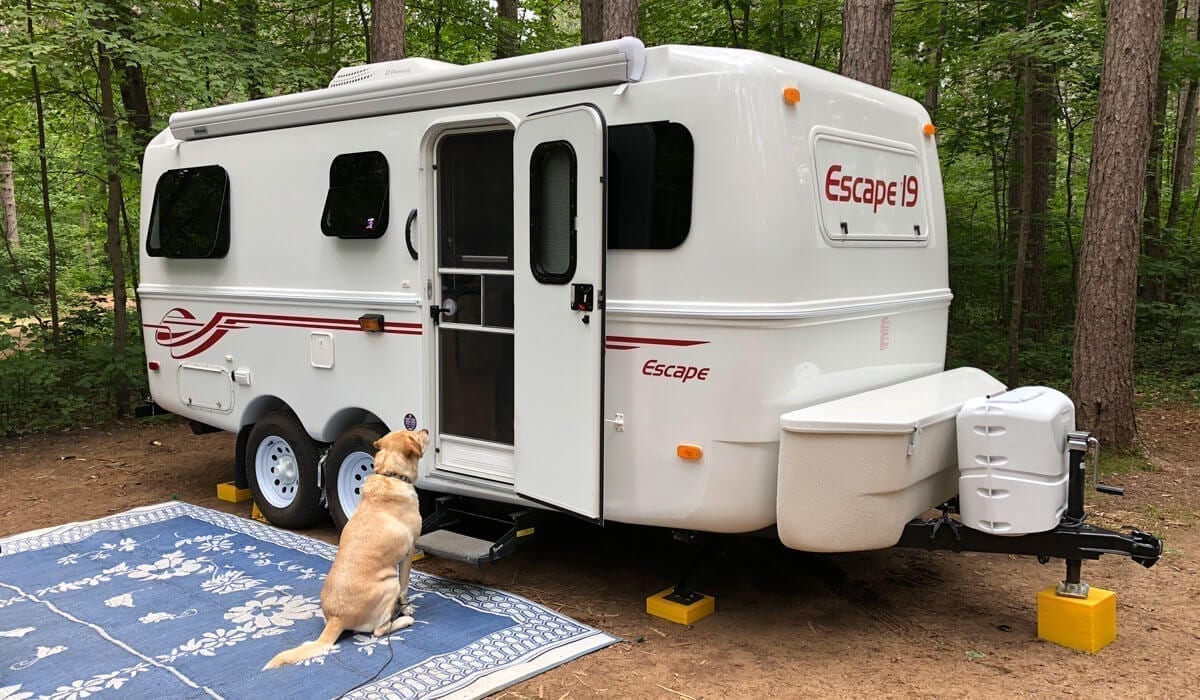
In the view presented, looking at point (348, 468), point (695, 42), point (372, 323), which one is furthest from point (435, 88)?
point (695, 42)

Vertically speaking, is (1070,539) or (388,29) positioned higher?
(388,29)

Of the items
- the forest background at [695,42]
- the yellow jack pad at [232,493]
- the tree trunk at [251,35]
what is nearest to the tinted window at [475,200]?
the yellow jack pad at [232,493]

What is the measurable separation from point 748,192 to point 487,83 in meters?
1.68

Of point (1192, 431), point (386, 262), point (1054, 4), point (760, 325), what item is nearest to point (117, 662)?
point (386, 262)

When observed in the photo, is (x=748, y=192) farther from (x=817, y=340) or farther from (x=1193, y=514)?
(x=1193, y=514)

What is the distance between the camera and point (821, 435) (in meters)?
4.11

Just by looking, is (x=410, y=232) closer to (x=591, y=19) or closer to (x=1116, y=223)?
(x=1116, y=223)

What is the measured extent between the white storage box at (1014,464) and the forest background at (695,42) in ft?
12.4

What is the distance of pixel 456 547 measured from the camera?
5074 mm

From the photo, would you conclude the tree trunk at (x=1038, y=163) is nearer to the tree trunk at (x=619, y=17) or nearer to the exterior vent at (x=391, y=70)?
the tree trunk at (x=619, y=17)

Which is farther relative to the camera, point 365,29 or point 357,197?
point 365,29

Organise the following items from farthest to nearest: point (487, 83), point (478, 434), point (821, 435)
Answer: point (478, 434) < point (487, 83) < point (821, 435)

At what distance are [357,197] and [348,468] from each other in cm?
173

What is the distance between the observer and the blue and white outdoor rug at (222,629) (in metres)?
3.98
